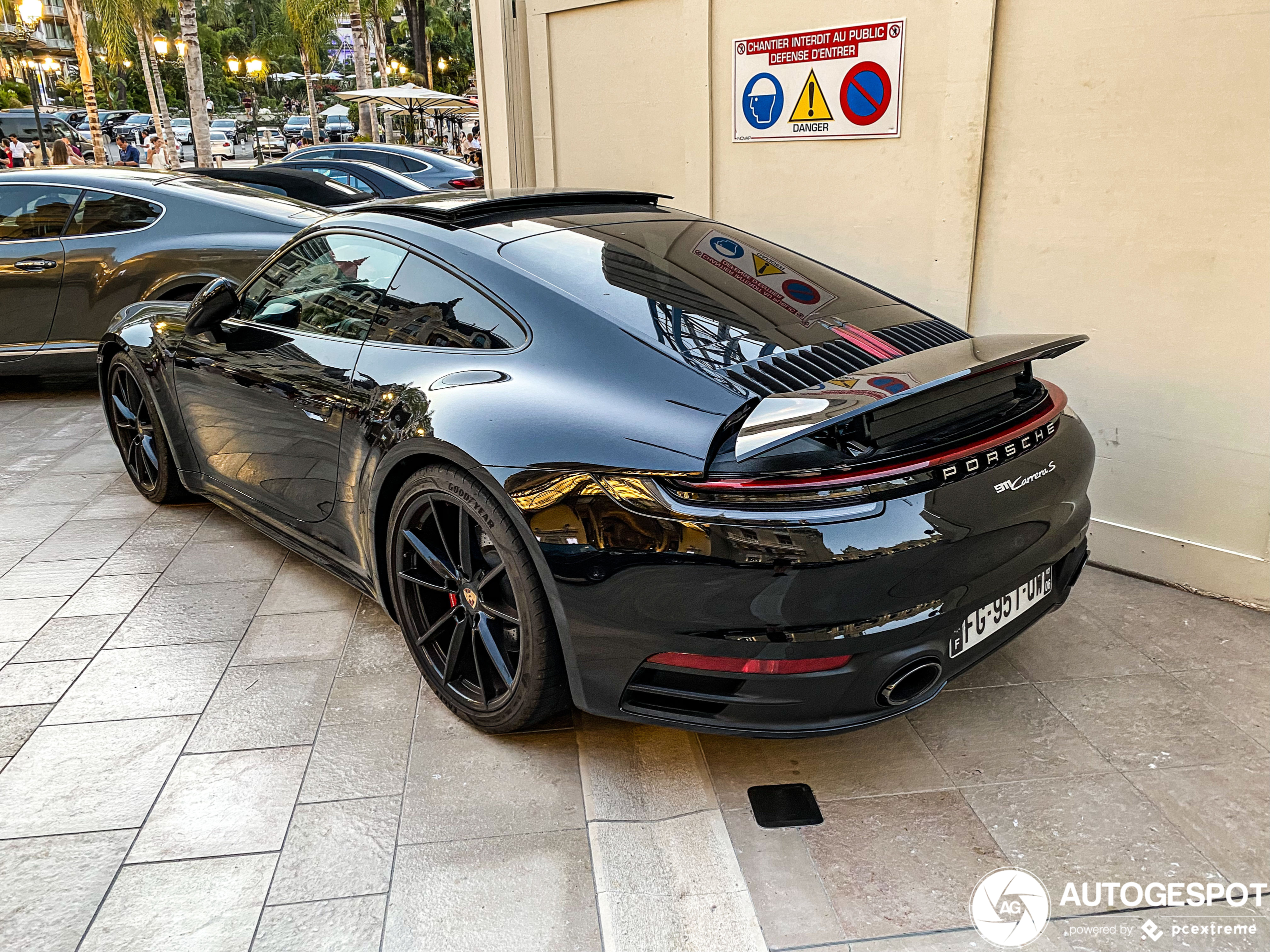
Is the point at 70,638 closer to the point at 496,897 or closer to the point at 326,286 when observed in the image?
the point at 326,286

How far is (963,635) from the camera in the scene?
7.87 ft

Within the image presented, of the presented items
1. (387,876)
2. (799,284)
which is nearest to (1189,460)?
(799,284)

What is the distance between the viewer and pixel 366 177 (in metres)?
11.2

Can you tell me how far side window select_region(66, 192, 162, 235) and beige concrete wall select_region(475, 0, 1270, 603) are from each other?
462 centimetres

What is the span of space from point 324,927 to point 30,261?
637cm

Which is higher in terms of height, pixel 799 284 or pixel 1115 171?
pixel 1115 171

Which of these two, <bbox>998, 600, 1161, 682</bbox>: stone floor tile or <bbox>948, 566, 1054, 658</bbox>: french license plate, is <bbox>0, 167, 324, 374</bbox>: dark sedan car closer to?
<bbox>998, 600, 1161, 682</bbox>: stone floor tile

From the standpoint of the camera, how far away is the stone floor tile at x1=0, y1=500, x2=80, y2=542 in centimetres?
461

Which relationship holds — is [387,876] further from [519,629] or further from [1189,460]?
[1189,460]

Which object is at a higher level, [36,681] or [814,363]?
[814,363]

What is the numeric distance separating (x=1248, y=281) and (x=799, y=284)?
5.63ft

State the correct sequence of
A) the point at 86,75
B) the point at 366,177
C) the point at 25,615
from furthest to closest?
the point at 86,75 → the point at 366,177 → the point at 25,615

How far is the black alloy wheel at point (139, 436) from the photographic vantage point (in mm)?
4617

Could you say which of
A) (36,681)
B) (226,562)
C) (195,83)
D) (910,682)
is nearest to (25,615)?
(36,681)
